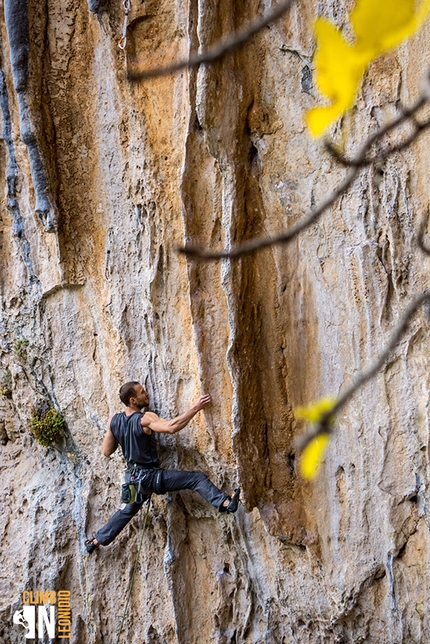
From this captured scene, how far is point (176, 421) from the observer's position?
3.99 m

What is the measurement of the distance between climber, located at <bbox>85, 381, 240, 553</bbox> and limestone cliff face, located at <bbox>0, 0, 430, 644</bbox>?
0.12 metres

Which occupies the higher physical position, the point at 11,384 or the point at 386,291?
the point at 11,384

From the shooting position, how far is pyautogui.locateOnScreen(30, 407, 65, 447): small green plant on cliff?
516cm

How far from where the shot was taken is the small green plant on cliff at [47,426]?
516 cm

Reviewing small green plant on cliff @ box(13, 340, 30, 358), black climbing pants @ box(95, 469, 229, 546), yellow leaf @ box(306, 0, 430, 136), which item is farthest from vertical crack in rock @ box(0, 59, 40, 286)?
yellow leaf @ box(306, 0, 430, 136)

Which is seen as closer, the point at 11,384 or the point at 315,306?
the point at 315,306

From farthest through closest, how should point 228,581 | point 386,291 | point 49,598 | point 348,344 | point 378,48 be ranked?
point 49,598 < point 228,581 < point 348,344 < point 386,291 < point 378,48

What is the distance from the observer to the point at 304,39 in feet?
11.4

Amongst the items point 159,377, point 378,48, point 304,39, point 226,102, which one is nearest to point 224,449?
point 159,377

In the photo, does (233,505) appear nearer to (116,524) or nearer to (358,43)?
(116,524)

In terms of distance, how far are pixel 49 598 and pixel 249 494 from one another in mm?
2071

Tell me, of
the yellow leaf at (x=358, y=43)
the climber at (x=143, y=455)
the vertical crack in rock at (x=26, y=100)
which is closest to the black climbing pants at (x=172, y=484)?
the climber at (x=143, y=455)

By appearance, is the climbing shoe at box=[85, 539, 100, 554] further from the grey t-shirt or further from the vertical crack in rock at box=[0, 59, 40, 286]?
the vertical crack in rock at box=[0, 59, 40, 286]

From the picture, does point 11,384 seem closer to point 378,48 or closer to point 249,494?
point 249,494
